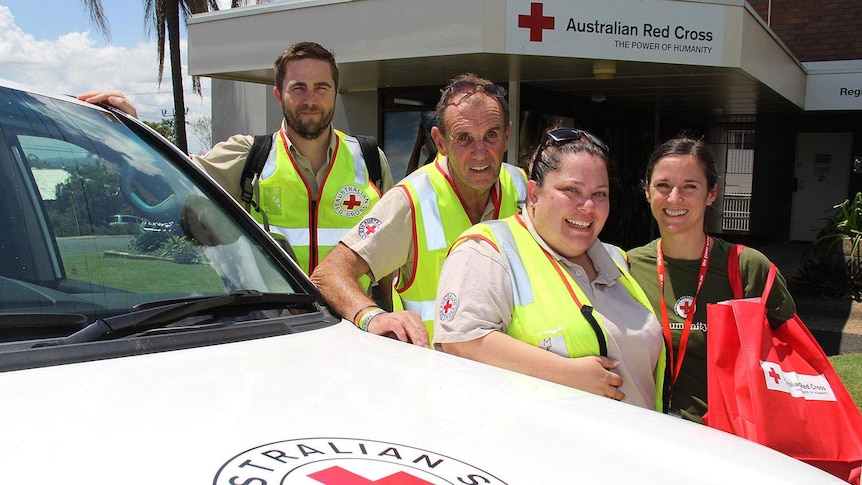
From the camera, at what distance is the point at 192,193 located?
2244 mm

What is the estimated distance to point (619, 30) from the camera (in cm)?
765

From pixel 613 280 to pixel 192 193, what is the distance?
53.3 inches

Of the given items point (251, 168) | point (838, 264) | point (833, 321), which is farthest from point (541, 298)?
point (838, 264)

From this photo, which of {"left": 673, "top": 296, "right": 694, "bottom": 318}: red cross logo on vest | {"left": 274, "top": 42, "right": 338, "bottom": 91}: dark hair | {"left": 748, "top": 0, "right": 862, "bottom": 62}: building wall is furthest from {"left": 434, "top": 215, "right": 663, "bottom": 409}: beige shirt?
{"left": 748, "top": 0, "right": 862, "bottom": 62}: building wall

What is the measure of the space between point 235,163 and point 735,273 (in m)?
2.13

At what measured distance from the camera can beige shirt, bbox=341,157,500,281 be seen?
2.62m

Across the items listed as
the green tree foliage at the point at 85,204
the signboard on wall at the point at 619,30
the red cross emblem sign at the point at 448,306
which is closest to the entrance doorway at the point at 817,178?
the signboard on wall at the point at 619,30

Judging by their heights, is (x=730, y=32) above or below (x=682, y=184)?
above

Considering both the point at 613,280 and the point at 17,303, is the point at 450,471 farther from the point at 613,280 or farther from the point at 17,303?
the point at 613,280

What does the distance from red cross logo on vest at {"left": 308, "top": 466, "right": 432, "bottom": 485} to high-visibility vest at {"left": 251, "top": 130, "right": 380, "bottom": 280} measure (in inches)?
81.7

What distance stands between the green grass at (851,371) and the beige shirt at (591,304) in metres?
3.95

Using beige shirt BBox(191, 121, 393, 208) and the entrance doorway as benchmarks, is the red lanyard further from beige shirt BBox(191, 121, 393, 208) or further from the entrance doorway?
the entrance doorway

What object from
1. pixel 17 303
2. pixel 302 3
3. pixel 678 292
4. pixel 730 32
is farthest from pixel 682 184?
pixel 302 3

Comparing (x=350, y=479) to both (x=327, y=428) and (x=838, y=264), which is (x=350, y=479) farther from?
(x=838, y=264)
